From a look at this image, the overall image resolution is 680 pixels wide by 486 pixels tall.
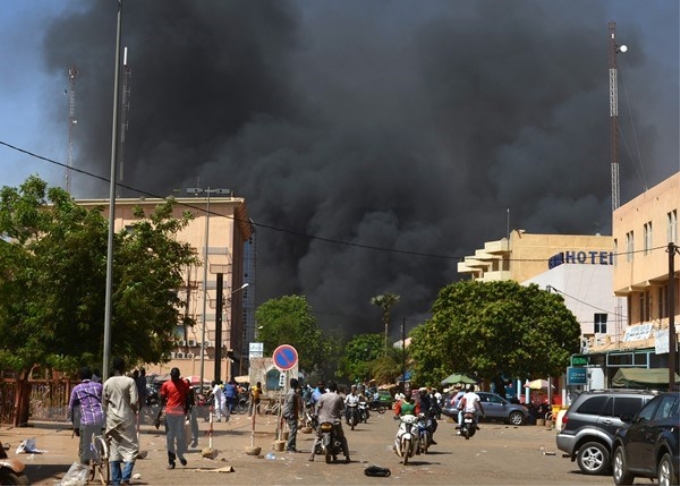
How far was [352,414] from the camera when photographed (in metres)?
46.0

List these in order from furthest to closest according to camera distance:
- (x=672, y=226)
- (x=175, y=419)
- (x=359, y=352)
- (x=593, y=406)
→ (x=359, y=352) → (x=672, y=226) → (x=593, y=406) → (x=175, y=419)

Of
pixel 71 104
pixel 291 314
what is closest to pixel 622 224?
pixel 71 104

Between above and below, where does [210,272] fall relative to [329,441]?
above

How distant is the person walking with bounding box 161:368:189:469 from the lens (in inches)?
837

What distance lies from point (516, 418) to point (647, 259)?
399 inches

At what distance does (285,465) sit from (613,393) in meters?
6.89

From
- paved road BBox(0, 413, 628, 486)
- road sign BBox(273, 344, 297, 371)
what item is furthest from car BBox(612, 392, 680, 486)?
road sign BBox(273, 344, 297, 371)

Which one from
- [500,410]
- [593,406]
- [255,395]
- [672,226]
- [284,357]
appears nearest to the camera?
[593,406]

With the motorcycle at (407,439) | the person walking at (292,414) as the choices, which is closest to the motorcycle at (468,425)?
the person walking at (292,414)

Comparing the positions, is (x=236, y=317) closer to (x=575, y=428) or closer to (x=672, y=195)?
(x=672, y=195)

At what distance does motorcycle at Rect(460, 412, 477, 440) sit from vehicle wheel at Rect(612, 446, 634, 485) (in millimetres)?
19910

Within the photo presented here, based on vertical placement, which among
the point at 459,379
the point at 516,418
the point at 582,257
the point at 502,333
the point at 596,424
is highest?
the point at 582,257

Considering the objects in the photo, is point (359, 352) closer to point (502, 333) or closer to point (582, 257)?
point (582, 257)

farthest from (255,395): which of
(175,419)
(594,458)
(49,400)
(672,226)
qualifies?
(672,226)
